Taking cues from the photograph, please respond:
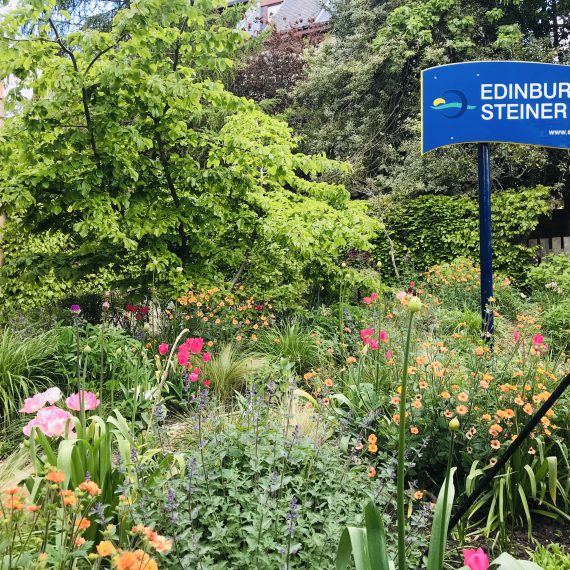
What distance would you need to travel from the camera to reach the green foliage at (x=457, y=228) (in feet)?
26.5

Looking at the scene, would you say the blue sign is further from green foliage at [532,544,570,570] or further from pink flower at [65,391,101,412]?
pink flower at [65,391,101,412]

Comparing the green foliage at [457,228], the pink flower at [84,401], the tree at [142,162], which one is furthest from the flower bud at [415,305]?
the green foliage at [457,228]

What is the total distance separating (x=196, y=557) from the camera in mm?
1420

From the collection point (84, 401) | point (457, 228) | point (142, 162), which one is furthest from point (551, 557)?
point (457, 228)

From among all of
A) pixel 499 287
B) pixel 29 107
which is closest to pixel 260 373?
pixel 29 107

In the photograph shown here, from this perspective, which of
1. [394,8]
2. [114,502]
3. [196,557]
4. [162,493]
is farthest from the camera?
[394,8]

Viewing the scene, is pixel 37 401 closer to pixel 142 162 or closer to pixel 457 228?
pixel 142 162

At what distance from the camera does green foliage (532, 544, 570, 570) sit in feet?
6.34

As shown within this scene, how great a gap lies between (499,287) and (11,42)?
5547 millimetres

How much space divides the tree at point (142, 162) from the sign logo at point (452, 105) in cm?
110

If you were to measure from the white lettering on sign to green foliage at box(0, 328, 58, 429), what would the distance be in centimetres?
341

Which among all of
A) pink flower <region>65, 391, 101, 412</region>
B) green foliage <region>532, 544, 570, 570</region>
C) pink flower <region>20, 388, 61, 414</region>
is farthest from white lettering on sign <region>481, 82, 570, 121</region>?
pink flower <region>20, 388, 61, 414</region>

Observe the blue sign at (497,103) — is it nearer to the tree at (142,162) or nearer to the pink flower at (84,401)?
the tree at (142,162)

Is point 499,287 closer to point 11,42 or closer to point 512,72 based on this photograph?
point 512,72
